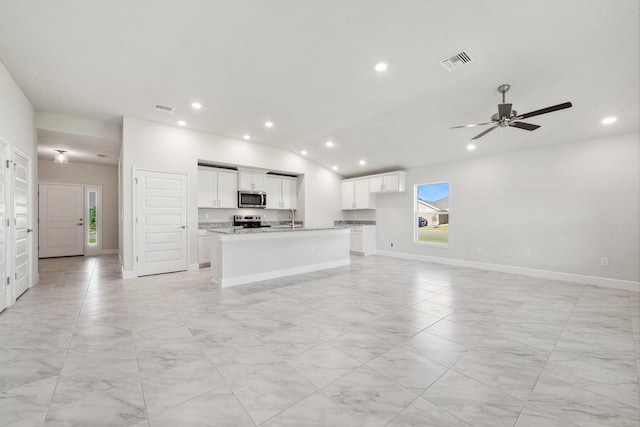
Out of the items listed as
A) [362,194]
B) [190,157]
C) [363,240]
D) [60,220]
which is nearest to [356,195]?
[362,194]

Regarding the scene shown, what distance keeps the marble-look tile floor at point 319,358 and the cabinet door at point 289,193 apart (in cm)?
393

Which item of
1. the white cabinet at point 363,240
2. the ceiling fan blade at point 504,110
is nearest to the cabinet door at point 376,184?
the white cabinet at point 363,240

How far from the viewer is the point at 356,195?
8.16 m

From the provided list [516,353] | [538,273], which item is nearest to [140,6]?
[516,353]

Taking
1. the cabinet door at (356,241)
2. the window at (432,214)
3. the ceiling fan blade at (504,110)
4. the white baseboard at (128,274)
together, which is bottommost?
the white baseboard at (128,274)

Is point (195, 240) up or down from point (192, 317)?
up

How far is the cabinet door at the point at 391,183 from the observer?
283 inches

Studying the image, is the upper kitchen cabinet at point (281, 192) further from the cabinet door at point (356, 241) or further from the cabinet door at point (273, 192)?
the cabinet door at point (356, 241)

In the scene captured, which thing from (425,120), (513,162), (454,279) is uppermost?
(425,120)

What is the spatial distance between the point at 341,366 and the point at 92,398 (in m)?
1.61

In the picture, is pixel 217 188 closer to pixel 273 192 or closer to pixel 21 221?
pixel 273 192

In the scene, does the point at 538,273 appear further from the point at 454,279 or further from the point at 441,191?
the point at 441,191

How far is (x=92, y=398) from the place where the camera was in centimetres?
166

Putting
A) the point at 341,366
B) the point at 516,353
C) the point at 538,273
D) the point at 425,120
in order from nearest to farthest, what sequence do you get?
1. the point at 341,366
2. the point at 516,353
3. the point at 425,120
4. the point at 538,273
